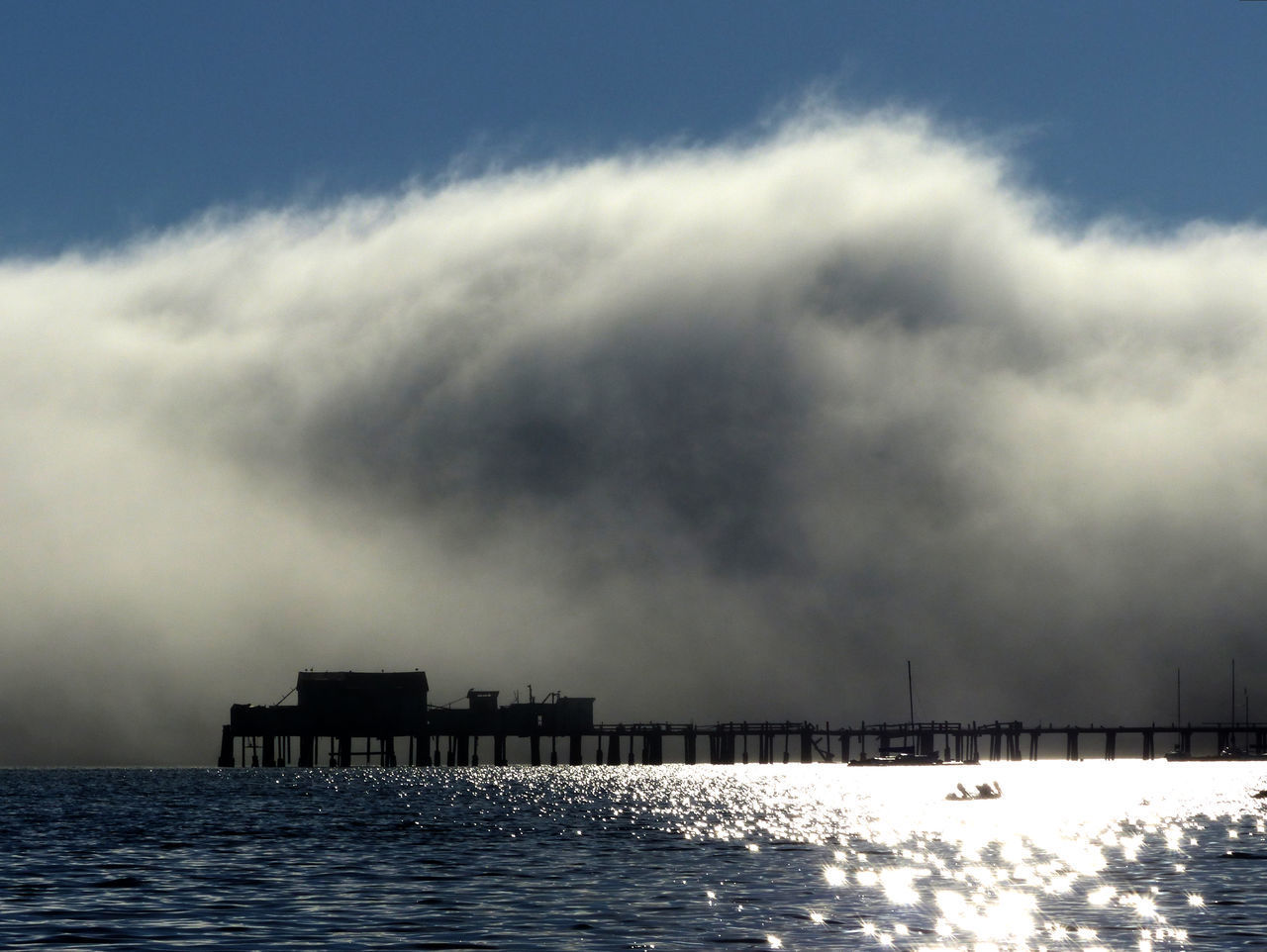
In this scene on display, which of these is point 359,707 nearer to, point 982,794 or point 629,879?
point 982,794

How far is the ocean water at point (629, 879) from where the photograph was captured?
36.0 meters

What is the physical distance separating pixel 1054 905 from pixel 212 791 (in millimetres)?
102377

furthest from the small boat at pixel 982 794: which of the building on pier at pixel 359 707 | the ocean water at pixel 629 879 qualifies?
the building on pier at pixel 359 707

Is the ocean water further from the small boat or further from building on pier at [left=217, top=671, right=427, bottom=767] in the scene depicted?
building on pier at [left=217, top=671, right=427, bottom=767]

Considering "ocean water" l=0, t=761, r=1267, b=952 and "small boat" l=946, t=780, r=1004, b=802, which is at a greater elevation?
"ocean water" l=0, t=761, r=1267, b=952

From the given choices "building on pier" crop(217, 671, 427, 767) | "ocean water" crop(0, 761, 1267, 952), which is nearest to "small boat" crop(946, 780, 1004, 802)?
"ocean water" crop(0, 761, 1267, 952)

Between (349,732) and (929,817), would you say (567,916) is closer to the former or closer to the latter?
(929,817)

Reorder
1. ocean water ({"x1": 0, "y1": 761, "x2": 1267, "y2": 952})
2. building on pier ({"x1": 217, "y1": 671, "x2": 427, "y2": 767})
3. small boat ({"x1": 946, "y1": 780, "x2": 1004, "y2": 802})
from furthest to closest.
→ building on pier ({"x1": 217, "y1": 671, "x2": 427, "y2": 767})
small boat ({"x1": 946, "y1": 780, "x2": 1004, "y2": 802})
ocean water ({"x1": 0, "y1": 761, "x2": 1267, "y2": 952})

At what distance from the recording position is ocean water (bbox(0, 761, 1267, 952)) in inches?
1419

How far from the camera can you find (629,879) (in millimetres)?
49906

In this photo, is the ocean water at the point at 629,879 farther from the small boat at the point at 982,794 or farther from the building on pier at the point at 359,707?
the building on pier at the point at 359,707

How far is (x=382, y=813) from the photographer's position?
94.9 meters

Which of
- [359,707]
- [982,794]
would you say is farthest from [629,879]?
[359,707]

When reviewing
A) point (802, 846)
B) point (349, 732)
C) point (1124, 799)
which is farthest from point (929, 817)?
point (349, 732)
